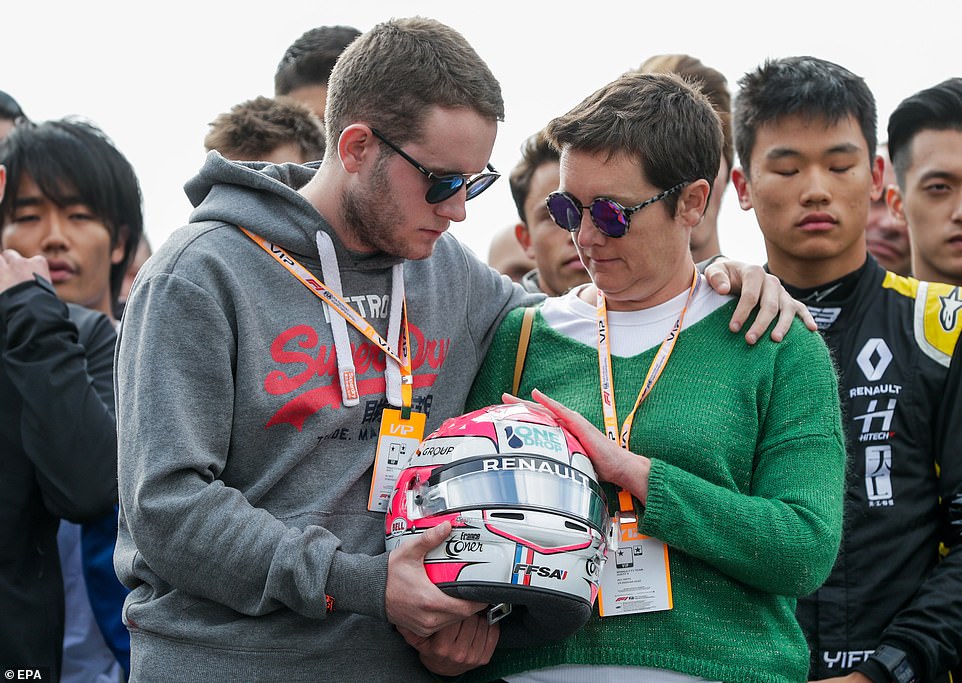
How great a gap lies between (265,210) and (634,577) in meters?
1.58

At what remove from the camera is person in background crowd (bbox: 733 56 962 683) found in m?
3.87

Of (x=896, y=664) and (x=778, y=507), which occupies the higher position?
(x=778, y=507)

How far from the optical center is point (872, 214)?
7027 millimetres

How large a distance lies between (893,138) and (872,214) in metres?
1.77

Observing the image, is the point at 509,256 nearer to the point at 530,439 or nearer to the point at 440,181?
the point at 440,181

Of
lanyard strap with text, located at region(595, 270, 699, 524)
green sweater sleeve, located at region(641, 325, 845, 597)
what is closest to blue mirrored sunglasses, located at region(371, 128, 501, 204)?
lanyard strap with text, located at region(595, 270, 699, 524)

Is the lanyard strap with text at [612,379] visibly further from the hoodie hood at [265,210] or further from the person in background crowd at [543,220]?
the person in background crowd at [543,220]

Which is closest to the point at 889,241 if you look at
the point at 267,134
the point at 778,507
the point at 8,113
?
the point at 267,134

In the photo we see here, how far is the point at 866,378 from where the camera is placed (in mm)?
4152

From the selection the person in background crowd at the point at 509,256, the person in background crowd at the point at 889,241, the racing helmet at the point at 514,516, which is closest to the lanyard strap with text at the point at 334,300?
the racing helmet at the point at 514,516

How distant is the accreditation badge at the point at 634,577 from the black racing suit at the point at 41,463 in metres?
2.14

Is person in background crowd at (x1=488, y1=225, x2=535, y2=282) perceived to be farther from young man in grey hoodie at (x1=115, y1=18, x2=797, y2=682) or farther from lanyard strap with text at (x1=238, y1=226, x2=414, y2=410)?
lanyard strap with text at (x1=238, y1=226, x2=414, y2=410)

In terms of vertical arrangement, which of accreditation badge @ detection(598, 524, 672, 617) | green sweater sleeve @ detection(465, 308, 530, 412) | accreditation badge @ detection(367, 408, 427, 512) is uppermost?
green sweater sleeve @ detection(465, 308, 530, 412)

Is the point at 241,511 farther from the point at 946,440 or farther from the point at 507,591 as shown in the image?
the point at 946,440
